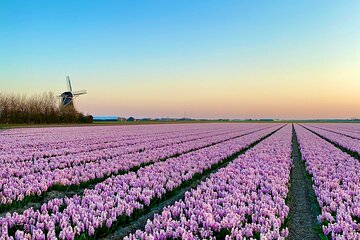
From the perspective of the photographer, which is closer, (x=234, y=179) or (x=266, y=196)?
(x=266, y=196)

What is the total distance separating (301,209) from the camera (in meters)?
7.97

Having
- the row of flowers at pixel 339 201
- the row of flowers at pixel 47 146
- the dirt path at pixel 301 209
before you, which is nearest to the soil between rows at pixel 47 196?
the row of flowers at pixel 47 146

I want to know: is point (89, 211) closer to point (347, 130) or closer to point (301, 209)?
point (301, 209)

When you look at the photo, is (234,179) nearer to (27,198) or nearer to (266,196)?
(266,196)

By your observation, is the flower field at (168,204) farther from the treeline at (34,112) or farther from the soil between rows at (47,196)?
the treeline at (34,112)

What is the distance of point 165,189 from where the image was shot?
28.8ft

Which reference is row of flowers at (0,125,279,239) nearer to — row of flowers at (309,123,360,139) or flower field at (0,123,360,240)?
flower field at (0,123,360,240)

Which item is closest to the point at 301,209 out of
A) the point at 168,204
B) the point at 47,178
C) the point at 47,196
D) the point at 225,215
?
the point at 225,215

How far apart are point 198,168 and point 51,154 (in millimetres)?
7988

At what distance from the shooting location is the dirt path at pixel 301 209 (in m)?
6.36

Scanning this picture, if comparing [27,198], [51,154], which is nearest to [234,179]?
[27,198]

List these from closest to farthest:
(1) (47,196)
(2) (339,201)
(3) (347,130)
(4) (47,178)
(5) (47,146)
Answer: (2) (339,201)
(1) (47,196)
(4) (47,178)
(5) (47,146)
(3) (347,130)

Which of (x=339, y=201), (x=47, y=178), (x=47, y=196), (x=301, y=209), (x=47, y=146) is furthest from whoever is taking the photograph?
(x=47, y=146)

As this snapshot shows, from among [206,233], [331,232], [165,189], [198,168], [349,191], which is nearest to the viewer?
[206,233]
